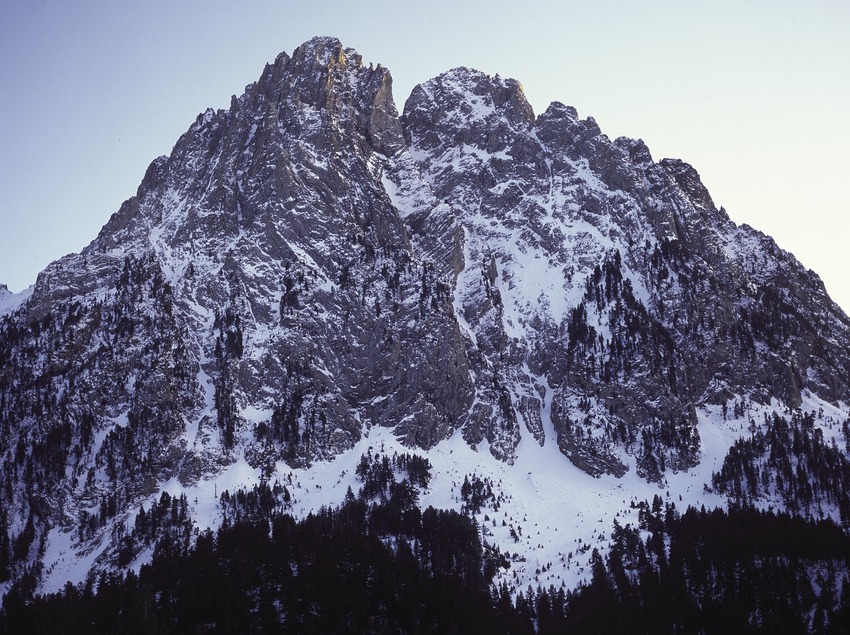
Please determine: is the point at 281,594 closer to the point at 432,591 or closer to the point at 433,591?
the point at 432,591

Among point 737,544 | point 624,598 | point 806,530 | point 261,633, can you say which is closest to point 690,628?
point 624,598

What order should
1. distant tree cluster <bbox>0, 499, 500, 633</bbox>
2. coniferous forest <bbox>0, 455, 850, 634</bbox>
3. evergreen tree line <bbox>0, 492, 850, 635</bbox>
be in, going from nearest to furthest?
1. distant tree cluster <bbox>0, 499, 500, 633</bbox>
2. coniferous forest <bbox>0, 455, 850, 634</bbox>
3. evergreen tree line <bbox>0, 492, 850, 635</bbox>

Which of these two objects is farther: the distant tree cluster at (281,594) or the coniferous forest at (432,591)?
the coniferous forest at (432,591)

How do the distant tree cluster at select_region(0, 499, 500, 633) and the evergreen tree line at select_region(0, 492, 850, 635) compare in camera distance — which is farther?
the evergreen tree line at select_region(0, 492, 850, 635)

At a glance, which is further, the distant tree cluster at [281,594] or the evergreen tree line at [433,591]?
the evergreen tree line at [433,591]

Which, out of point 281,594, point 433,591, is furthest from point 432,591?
point 281,594

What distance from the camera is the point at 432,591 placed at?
171 m

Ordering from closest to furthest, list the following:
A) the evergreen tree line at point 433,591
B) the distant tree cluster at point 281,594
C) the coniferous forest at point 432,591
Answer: the distant tree cluster at point 281,594 < the coniferous forest at point 432,591 < the evergreen tree line at point 433,591

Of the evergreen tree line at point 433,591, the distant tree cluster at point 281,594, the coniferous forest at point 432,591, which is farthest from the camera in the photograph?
the evergreen tree line at point 433,591

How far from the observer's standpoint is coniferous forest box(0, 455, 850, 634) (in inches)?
6225

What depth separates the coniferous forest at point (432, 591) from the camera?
15812 centimetres

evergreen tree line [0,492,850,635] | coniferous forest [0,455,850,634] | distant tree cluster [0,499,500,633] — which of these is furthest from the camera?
evergreen tree line [0,492,850,635]

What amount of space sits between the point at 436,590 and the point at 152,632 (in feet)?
170

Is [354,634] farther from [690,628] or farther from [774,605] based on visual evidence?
[774,605]
